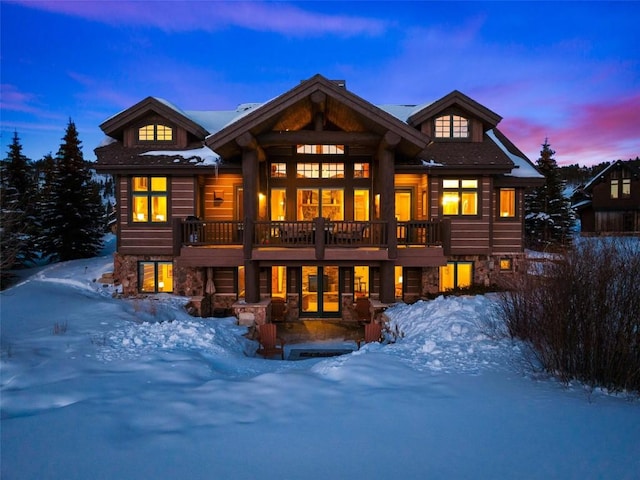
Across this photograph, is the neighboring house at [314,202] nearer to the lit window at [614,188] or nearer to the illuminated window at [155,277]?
the illuminated window at [155,277]

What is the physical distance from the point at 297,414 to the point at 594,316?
4.82 m

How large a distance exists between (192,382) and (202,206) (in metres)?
10.9

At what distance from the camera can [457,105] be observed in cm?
1584

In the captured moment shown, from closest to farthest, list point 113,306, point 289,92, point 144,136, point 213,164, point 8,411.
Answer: point 8,411, point 113,306, point 289,92, point 213,164, point 144,136

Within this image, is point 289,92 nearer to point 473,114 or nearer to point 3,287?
point 473,114

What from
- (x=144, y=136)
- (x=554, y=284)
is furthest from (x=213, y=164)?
(x=554, y=284)

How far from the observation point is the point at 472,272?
627 inches

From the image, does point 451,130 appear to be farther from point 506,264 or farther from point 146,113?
point 146,113

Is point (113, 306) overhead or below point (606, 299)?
below

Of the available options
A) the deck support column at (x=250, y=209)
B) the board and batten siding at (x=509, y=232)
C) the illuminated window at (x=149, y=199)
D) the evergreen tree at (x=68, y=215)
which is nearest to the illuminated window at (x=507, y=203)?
the board and batten siding at (x=509, y=232)

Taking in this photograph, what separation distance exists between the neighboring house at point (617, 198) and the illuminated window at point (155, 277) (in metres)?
43.0

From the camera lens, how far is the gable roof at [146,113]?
49.7 ft

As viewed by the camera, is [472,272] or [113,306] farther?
[472,272]

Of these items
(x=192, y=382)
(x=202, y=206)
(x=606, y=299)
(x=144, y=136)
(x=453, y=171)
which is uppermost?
(x=144, y=136)
